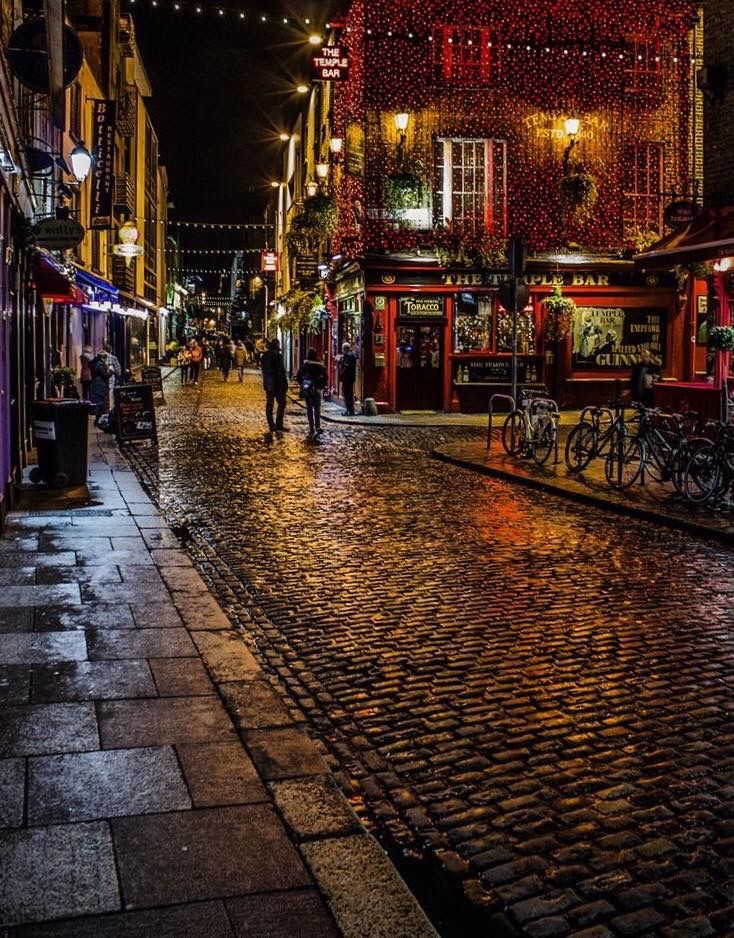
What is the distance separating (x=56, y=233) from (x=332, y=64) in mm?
15063

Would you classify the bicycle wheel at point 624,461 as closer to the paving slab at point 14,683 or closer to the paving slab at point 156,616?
the paving slab at point 156,616

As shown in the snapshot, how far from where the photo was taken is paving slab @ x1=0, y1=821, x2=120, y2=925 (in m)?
3.36

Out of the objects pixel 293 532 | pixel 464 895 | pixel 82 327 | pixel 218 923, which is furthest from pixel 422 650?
pixel 82 327

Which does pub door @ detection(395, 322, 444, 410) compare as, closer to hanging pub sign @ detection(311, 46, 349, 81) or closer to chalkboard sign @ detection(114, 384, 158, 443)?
hanging pub sign @ detection(311, 46, 349, 81)

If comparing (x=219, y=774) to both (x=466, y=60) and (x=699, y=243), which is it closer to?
(x=699, y=243)

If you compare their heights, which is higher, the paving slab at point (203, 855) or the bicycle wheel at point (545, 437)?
the bicycle wheel at point (545, 437)

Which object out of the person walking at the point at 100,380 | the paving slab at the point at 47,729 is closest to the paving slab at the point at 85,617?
the paving slab at the point at 47,729

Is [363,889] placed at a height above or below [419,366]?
below

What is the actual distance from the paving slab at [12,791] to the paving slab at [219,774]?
668 millimetres

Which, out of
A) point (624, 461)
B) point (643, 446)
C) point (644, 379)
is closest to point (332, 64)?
point (644, 379)

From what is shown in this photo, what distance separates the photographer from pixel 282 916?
11.0 feet

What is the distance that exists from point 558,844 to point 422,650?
2.71 meters

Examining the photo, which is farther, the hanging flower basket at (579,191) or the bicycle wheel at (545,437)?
the hanging flower basket at (579,191)

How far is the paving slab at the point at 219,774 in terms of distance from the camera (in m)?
4.29
